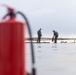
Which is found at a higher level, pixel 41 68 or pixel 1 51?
pixel 1 51

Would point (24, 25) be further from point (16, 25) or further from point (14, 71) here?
point (14, 71)

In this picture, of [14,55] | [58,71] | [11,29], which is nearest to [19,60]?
[14,55]

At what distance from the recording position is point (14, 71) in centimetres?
384

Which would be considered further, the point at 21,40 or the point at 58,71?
the point at 58,71

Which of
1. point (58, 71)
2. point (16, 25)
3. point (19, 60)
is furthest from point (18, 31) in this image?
point (58, 71)

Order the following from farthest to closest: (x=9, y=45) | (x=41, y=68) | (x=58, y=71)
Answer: (x=41, y=68), (x=58, y=71), (x=9, y=45)

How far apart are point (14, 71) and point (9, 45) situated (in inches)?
11.0

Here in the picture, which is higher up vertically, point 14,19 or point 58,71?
point 14,19

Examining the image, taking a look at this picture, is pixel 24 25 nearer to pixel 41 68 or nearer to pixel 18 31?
pixel 18 31

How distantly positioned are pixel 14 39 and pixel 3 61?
10.4 inches

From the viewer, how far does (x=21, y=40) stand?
3857 millimetres

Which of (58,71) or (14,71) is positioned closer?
(14,71)

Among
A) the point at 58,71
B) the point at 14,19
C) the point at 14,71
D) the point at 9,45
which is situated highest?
the point at 14,19

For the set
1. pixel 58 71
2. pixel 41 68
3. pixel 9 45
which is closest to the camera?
pixel 9 45
